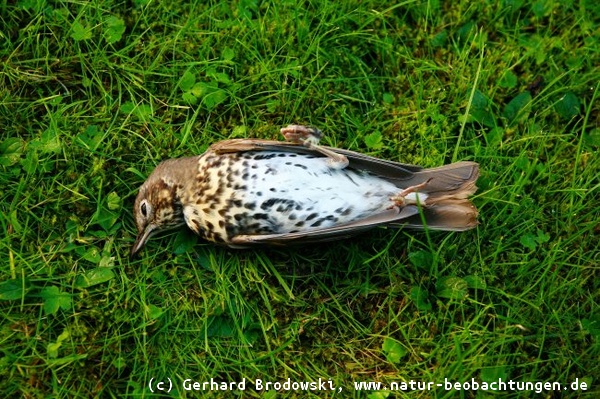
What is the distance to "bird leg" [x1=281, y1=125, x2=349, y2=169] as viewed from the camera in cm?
353

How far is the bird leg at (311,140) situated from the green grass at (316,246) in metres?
0.38

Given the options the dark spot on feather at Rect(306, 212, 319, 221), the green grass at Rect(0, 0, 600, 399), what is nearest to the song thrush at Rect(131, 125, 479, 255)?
the dark spot on feather at Rect(306, 212, 319, 221)

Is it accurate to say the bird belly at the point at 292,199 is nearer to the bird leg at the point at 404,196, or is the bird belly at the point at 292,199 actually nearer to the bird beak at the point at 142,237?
the bird leg at the point at 404,196

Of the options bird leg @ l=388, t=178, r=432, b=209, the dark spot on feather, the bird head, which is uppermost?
bird leg @ l=388, t=178, r=432, b=209

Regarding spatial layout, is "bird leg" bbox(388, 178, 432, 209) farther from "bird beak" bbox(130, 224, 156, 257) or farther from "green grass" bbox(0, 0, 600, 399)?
"bird beak" bbox(130, 224, 156, 257)

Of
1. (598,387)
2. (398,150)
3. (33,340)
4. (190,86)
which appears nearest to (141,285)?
(33,340)

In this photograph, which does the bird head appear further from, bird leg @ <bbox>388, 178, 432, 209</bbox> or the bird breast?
bird leg @ <bbox>388, 178, 432, 209</bbox>

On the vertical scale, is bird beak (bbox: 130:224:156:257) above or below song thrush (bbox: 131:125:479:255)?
below

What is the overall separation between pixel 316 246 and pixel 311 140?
0.61 meters

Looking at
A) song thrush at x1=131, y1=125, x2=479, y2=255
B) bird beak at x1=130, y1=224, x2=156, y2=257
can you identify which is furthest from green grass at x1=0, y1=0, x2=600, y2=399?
song thrush at x1=131, y1=125, x2=479, y2=255

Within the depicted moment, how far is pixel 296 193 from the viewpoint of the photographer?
348 centimetres

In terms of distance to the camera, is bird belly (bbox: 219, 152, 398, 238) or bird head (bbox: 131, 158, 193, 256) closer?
bird belly (bbox: 219, 152, 398, 238)

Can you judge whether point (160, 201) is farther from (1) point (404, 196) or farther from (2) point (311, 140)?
(1) point (404, 196)

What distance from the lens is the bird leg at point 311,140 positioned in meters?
3.53
